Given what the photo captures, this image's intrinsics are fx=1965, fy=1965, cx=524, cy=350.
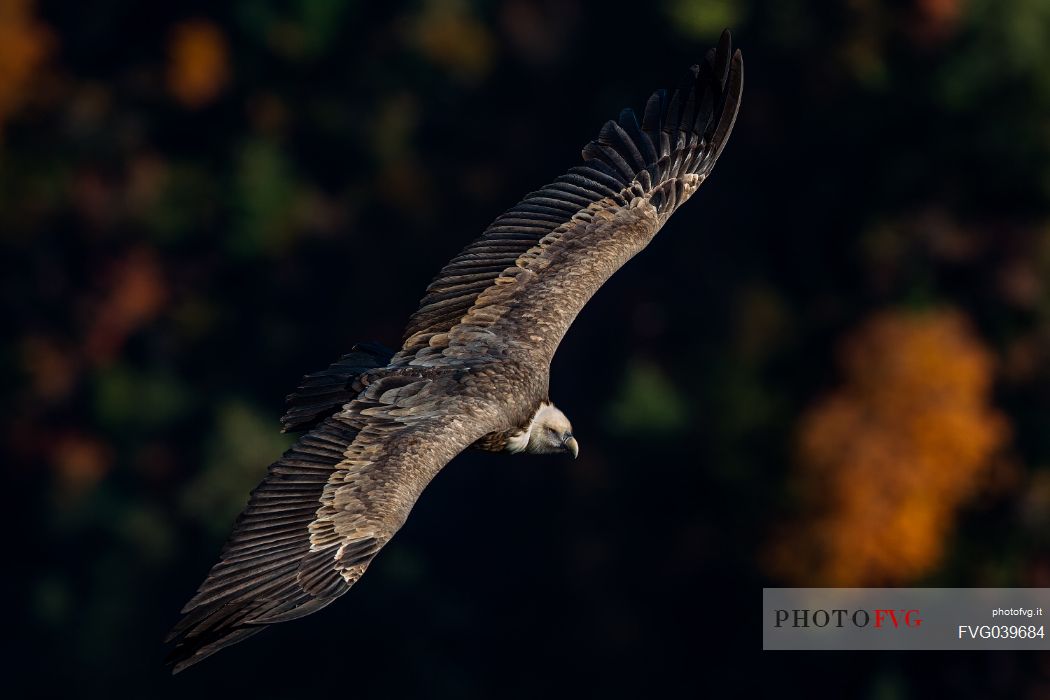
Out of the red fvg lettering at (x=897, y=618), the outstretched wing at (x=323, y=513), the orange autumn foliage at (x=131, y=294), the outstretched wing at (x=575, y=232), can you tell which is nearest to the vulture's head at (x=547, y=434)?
the outstretched wing at (x=575, y=232)

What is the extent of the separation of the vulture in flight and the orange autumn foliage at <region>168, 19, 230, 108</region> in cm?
6176

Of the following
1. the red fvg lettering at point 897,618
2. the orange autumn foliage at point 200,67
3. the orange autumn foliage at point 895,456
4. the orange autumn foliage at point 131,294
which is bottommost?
the red fvg lettering at point 897,618

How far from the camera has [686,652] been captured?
186 feet

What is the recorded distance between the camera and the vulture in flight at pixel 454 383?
584 inches

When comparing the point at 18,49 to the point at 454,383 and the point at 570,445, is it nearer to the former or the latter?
the point at 570,445

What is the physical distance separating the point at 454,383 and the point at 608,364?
4307 centimetres

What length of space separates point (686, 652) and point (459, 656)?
6.82 m

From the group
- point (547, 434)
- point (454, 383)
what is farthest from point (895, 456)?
point (454, 383)

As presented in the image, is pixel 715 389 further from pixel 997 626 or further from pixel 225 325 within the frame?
pixel 225 325

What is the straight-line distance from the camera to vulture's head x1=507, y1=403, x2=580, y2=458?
1712 cm

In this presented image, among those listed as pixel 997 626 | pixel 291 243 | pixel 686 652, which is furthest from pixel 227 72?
pixel 997 626

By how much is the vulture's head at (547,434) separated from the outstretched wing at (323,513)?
0.87 meters

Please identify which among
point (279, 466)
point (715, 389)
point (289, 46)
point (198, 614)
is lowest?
point (198, 614)

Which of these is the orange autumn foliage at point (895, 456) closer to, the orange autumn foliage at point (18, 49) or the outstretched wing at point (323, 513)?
the outstretched wing at point (323, 513)
